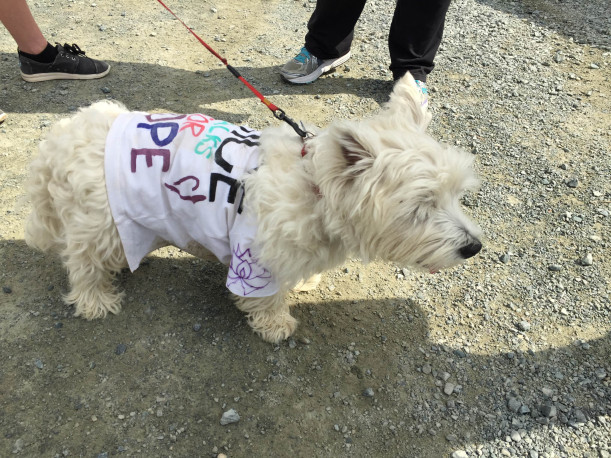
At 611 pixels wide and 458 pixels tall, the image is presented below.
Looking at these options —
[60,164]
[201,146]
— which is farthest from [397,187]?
[60,164]

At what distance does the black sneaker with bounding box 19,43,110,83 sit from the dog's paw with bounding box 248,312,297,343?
12.5ft

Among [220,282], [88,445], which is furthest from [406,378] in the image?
[88,445]

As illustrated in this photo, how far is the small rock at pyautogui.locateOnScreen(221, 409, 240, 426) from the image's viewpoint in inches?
107

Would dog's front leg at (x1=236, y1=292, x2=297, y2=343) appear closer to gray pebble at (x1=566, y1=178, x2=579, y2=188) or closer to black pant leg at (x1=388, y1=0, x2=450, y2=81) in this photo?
gray pebble at (x1=566, y1=178, x2=579, y2=188)

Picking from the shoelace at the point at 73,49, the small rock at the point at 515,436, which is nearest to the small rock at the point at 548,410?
the small rock at the point at 515,436

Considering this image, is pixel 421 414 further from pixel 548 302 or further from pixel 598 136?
pixel 598 136

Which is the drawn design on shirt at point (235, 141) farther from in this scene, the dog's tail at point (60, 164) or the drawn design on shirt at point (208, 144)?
the dog's tail at point (60, 164)

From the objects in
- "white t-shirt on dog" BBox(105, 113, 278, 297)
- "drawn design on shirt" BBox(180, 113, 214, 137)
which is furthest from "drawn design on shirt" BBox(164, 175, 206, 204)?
"drawn design on shirt" BBox(180, 113, 214, 137)

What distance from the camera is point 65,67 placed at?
16.5 ft

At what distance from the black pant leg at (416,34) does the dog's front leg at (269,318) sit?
3.32 m

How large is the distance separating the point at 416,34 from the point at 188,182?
11.3 feet

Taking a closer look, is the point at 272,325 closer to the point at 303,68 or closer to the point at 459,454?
the point at 459,454

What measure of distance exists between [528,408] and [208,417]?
2.09 metres

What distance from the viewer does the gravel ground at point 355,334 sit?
272 cm
